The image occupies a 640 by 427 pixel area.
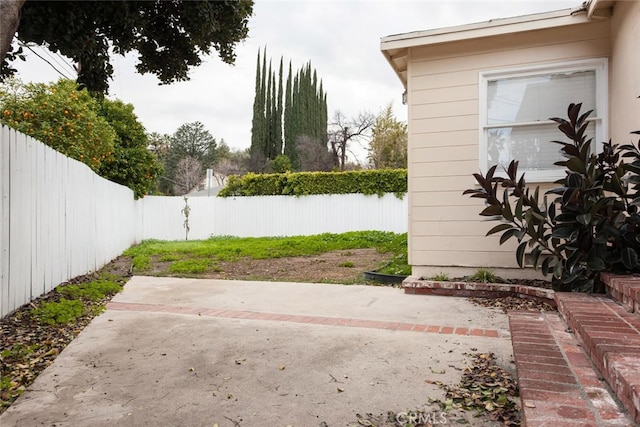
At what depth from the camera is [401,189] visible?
13.5 m

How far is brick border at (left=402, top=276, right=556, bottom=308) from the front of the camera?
14.3 ft

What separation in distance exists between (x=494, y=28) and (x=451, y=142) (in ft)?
4.45

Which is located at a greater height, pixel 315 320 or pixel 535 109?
pixel 535 109

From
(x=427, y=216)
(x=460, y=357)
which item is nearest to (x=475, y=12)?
(x=427, y=216)

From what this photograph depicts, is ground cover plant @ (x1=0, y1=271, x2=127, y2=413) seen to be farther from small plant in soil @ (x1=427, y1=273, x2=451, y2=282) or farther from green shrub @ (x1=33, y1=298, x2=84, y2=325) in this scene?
small plant in soil @ (x1=427, y1=273, x2=451, y2=282)

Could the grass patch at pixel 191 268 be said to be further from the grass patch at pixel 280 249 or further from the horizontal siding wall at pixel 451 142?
the horizontal siding wall at pixel 451 142

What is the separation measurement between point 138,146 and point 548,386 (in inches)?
524

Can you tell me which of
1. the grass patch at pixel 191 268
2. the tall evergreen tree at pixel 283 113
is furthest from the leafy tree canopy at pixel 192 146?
the grass patch at pixel 191 268

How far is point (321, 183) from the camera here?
1425 centimetres

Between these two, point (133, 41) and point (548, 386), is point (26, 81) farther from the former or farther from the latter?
point (548, 386)

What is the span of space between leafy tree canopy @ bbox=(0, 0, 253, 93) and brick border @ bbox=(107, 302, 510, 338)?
234cm

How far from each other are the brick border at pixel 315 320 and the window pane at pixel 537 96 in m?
2.74

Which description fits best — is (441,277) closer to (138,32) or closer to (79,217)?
(138,32)

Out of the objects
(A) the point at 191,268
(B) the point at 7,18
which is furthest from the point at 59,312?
(A) the point at 191,268
